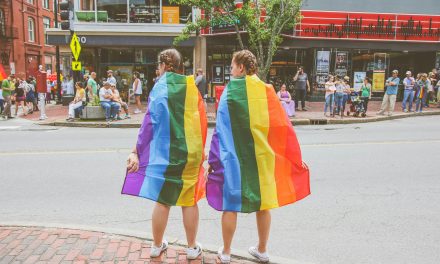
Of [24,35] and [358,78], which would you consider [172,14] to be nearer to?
[358,78]

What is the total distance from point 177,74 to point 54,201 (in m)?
2.99

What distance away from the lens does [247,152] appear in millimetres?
3340

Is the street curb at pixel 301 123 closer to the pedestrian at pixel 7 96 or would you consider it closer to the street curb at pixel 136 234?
the pedestrian at pixel 7 96

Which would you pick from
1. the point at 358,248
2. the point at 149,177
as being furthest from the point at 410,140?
the point at 149,177

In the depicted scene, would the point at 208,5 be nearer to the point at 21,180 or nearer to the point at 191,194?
the point at 21,180

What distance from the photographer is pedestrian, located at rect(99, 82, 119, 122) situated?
14852mm

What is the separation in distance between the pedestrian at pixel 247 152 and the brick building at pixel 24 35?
29.8m

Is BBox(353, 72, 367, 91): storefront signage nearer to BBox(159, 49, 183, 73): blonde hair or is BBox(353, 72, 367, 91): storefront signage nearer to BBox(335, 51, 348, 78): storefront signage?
BBox(335, 51, 348, 78): storefront signage

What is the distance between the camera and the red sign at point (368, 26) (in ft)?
71.1

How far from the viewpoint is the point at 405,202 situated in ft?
18.0

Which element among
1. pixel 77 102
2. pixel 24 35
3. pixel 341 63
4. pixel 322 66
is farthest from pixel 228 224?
pixel 24 35

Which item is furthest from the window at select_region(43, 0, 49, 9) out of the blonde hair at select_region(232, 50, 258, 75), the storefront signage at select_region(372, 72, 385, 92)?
the blonde hair at select_region(232, 50, 258, 75)

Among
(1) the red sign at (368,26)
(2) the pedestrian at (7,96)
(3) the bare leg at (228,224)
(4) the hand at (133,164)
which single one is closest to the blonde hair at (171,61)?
(4) the hand at (133,164)

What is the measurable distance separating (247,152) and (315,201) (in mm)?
2492
